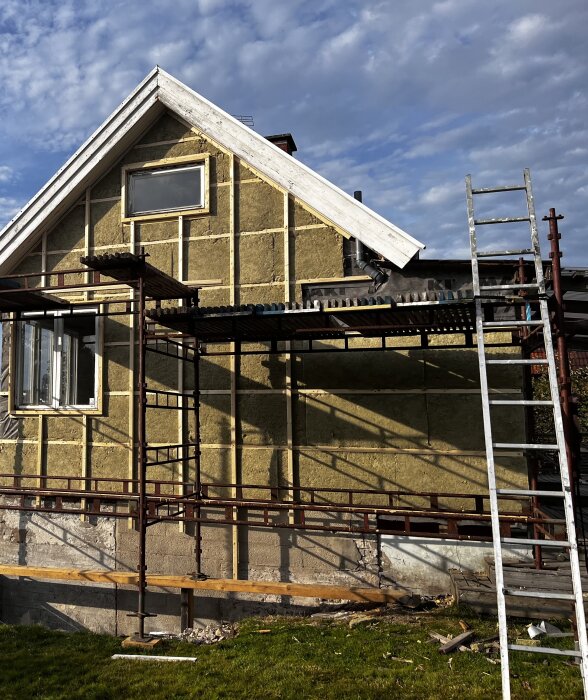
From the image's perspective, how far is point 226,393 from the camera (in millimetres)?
10336

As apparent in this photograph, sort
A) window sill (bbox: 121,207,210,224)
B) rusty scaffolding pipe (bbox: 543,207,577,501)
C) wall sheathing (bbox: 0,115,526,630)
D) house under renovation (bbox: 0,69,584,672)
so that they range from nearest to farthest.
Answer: rusty scaffolding pipe (bbox: 543,207,577,501) → house under renovation (bbox: 0,69,584,672) → wall sheathing (bbox: 0,115,526,630) → window sill (bbox: 121,207,210,224)

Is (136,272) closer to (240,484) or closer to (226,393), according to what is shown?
(226,393)

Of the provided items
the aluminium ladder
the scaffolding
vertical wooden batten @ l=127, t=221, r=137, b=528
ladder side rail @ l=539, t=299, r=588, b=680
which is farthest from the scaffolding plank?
ladder side rail @ l=539, t=299, r=588, b=680

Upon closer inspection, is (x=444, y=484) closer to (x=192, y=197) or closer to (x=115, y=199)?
(x=192, y=197)

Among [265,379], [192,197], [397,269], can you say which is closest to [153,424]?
[265,379]

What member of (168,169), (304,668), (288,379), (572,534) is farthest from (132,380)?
(572,534)

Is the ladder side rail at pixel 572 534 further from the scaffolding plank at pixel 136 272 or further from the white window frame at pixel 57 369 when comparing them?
the white window frame at pixel 57 369

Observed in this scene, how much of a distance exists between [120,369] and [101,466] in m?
2.07

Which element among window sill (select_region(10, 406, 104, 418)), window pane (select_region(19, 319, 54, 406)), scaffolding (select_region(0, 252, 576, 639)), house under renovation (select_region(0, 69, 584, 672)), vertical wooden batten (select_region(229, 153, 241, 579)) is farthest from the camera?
window pane (select_region(19, 319, 54, 406))

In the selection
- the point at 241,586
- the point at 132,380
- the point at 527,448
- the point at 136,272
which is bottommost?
the point at 241,586

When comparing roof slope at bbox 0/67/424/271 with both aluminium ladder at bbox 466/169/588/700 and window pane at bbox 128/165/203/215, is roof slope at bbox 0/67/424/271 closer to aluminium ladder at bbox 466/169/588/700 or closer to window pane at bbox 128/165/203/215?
window pane at bbox 128/165/203/215

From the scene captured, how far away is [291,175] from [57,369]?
6668mm

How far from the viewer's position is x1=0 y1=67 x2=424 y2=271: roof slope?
9.40 m

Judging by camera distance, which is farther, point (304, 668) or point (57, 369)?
point (57, 369)
